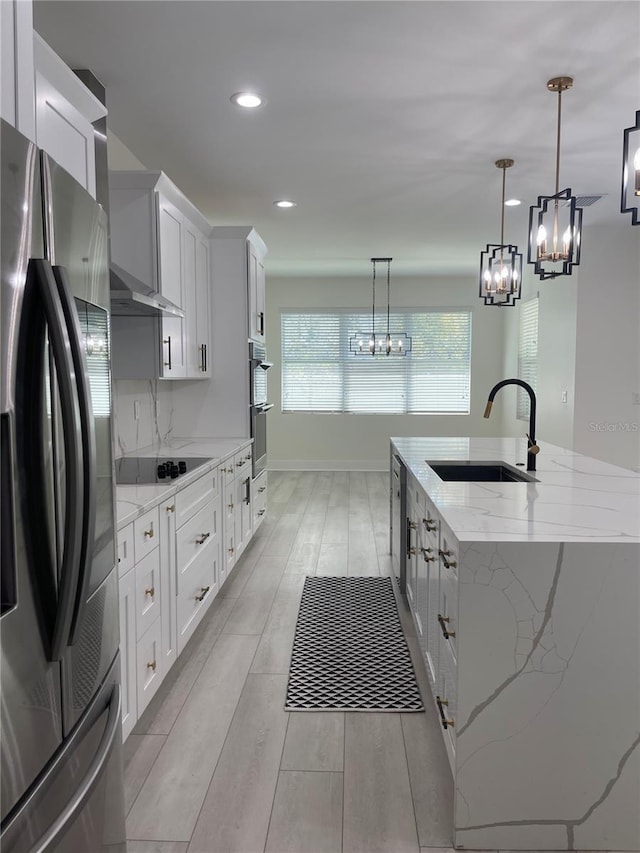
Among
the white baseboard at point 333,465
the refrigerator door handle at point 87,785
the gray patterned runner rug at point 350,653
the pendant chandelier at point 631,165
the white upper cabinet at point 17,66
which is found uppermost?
the pendant chandelier at point 631,165

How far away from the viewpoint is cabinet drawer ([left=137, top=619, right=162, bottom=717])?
2236 millimetres

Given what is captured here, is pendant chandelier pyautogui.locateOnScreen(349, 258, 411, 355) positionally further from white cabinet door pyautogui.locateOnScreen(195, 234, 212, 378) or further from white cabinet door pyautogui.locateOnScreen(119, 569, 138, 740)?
white cabinet door pyautogui.locateOnScreen(119, 569, 138, 740)

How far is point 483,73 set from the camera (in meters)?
2.78

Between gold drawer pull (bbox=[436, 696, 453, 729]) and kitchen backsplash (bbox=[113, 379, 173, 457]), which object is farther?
kitchen backsplash (bbox=[113, 379, 173, 457])

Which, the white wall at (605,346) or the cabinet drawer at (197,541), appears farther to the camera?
the white wall at (605,346)

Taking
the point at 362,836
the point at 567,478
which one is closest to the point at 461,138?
the point at 567,478

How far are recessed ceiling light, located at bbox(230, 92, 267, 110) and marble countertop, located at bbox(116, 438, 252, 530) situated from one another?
1.85 meters

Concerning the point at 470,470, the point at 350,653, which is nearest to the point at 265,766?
the point at 350,653

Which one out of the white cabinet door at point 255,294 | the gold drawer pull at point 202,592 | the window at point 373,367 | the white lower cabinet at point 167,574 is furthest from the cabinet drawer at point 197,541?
the window at point 373,367

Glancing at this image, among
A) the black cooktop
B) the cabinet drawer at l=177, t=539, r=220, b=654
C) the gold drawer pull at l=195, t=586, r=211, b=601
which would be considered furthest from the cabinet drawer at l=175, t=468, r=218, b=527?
the gold drawer pull at l=195, t=586, r=211, b=601

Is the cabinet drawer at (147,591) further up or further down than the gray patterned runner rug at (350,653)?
further up

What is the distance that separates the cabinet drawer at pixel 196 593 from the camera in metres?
2.79

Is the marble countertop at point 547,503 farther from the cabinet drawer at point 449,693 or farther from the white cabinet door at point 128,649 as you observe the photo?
the white cabinet door at point 128,649

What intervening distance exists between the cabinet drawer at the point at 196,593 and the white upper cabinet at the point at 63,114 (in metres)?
1.77
